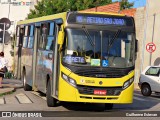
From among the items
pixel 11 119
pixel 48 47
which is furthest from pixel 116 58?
pixel 11 119

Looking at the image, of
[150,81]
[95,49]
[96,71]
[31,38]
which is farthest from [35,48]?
[150,81]

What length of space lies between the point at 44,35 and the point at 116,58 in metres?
3.77

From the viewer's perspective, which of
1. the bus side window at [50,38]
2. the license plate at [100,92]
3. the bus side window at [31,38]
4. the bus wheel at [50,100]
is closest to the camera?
the license plate at [100,92]

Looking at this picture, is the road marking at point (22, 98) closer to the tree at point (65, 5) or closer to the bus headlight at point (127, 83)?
the bus headlight at point (127, 83)

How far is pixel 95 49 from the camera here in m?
13.4

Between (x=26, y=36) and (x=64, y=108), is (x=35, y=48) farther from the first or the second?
(x=64, y=108)

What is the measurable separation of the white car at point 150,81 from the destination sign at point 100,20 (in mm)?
9718

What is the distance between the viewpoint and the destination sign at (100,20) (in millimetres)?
13703

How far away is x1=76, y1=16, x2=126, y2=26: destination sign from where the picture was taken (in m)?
13.7

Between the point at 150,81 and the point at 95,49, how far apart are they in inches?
427

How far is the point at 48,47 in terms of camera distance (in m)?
15.5

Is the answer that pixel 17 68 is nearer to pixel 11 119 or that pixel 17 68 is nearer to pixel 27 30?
pixel 27 30

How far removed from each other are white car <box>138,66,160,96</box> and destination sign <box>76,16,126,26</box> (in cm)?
972

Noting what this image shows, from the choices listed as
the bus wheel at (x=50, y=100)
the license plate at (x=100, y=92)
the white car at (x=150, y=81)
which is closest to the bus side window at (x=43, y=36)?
the bus wheel at (x=50, y=100)
